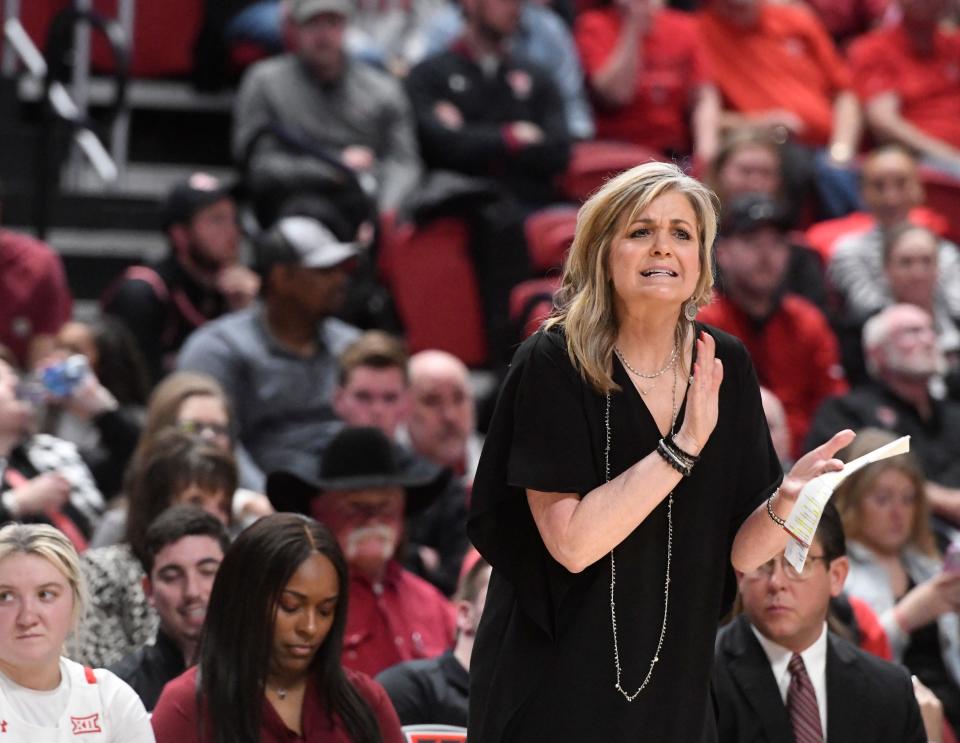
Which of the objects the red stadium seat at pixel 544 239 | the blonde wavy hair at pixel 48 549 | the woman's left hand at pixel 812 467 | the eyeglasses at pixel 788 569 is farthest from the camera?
the red stadium seat at pixel 544 239

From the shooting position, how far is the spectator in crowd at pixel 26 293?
7.09 meters

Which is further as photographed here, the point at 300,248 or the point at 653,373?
the point at 300,248

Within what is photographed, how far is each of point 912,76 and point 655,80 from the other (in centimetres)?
138

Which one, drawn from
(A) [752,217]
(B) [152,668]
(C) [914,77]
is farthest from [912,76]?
(B) [152,668]

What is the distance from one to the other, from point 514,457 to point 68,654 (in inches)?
75.1

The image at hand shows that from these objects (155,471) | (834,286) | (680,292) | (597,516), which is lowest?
(834,286)

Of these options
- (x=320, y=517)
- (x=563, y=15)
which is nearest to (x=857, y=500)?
(x=320, y=517)

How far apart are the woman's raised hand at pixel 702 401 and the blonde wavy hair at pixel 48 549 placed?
137cm

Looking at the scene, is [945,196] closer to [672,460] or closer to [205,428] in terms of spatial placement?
[205,428]

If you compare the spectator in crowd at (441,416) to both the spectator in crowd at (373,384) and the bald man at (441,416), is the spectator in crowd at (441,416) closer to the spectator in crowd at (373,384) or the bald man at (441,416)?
the bald man at (441,416)

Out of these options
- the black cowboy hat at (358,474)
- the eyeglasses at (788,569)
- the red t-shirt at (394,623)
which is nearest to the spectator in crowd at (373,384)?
the black cowboy hat at (358,474)

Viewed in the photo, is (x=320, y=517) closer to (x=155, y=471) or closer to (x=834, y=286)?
(x=155, y=471)

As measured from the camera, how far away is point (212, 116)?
9023 millimetres

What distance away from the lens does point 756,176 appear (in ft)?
26.8
